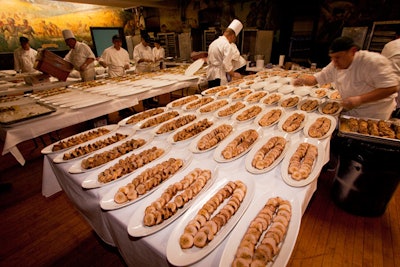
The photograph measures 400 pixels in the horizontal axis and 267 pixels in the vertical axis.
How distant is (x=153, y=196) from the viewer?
1.37m

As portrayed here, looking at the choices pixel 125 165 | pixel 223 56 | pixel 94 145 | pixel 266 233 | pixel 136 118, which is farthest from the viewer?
pixel 223 56

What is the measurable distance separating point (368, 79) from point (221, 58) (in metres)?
2.99

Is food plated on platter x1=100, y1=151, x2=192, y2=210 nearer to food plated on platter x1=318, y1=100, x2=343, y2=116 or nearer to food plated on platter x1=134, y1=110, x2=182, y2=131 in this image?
food plated on platter x1=134, y1=110, x2=182, y2=131

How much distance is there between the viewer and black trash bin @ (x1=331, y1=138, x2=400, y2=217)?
2014 millimetres

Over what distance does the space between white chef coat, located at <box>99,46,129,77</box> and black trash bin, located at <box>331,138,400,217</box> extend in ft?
21.1

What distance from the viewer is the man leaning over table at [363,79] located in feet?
7.33

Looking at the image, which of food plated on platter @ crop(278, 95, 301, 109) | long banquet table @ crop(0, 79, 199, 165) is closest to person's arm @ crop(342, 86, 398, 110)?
food plated on platter @ crop(278, 95, 301, 109)

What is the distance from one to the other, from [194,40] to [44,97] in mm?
8590

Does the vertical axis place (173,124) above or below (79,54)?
below

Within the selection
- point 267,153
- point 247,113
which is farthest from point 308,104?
point 267,153

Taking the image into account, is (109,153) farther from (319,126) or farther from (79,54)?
(79,54)

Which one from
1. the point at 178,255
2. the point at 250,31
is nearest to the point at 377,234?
the point at 178,255

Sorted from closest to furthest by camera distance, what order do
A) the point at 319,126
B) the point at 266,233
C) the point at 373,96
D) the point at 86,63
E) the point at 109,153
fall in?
the point at 266,233
the point at 109,153
the point at 319,126
the point at 373,96
the point at 86,63

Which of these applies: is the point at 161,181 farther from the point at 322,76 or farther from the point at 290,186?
the point at 322,76
